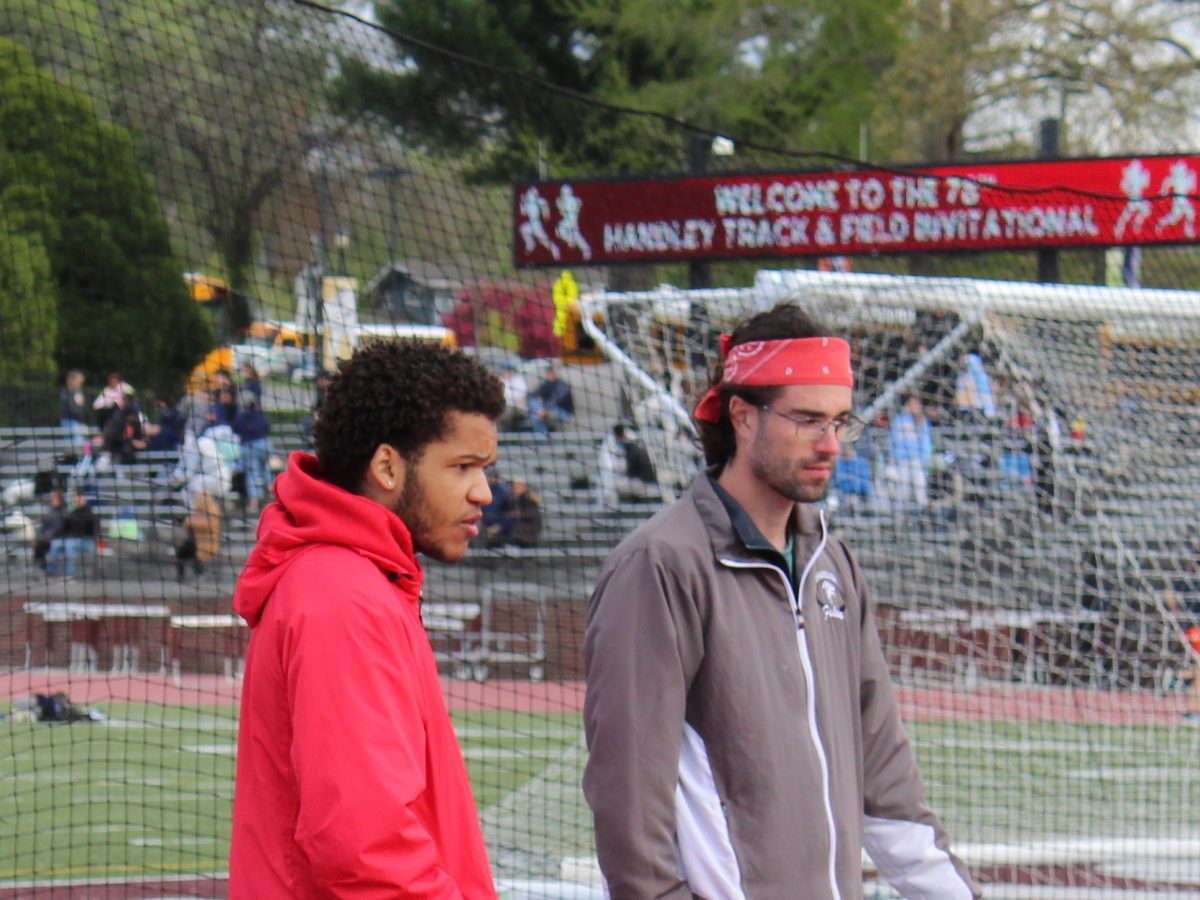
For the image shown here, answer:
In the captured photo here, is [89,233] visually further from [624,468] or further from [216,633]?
[624,468]

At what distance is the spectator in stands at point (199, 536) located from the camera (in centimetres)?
993

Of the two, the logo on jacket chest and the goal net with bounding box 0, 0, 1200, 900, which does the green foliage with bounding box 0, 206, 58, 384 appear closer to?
the goal net with bounding box 0, 0, 1200, 900

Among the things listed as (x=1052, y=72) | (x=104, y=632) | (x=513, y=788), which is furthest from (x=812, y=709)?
(x=1052, y=72)

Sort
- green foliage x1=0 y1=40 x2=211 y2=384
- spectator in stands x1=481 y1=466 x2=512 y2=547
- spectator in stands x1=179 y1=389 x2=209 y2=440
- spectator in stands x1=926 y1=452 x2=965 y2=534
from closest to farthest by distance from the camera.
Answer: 1. green foliage x1=0 y1=40 x2=211 y2=384
2. spectator in stands x1=926 y1=452 x2=965 y2=534
3. spectator in stands x1=179 y1=389 x2=209 y2=440
4. spectator in stands x1=481 y1=466 x2=512 y2=547

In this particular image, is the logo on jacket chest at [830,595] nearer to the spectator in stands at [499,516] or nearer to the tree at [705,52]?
the spectator in stands at [499,516]

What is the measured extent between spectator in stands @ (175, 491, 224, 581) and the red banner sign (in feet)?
10.8

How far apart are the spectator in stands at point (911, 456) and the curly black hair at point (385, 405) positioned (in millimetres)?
5819

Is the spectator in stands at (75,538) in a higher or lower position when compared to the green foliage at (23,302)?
lower

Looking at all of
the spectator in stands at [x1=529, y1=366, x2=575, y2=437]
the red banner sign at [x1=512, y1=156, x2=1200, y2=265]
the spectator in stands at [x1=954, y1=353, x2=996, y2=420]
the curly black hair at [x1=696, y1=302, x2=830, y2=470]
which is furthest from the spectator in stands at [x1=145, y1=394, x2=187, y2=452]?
the curly black hair at [x1=696, y1=302, x2=830, y2=470]

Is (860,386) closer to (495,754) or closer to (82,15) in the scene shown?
(495,754)

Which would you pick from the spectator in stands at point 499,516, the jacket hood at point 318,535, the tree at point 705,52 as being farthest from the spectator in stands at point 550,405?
the tree at point 705,52

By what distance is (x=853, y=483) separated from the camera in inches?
321

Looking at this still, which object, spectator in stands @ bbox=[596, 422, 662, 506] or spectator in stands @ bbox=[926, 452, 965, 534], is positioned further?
spectator in stands @ bbox=[596, 422, 662, 506]

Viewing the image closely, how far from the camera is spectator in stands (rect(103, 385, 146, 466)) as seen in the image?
9.09 metres
